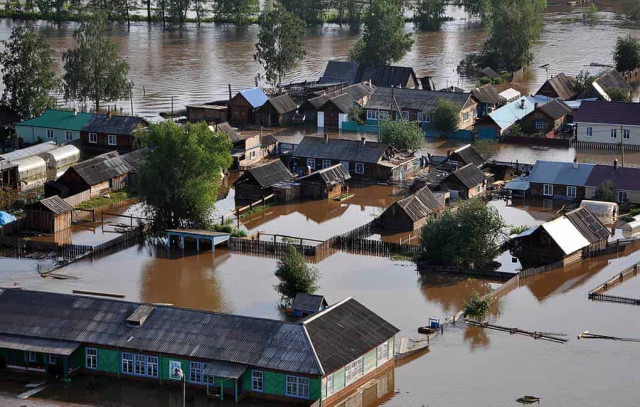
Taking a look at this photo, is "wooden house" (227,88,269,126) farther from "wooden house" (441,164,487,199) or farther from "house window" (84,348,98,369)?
"house window" (84,348,98,369)

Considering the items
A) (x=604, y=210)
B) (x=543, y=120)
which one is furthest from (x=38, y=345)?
(x=543, y=120)

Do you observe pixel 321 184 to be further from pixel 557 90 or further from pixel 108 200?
pixel 557 90

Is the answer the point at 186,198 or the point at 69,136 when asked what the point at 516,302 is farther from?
the point at 69,136

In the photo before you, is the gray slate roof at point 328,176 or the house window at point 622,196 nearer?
the house window at point 622,196

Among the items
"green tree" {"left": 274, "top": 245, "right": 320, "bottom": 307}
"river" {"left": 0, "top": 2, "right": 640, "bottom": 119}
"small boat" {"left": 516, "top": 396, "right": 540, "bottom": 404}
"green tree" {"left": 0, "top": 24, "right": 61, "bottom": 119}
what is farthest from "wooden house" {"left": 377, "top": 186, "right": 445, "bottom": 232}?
"river" {"left": 0, "top": 2, "right": 640, "bottom": 119}

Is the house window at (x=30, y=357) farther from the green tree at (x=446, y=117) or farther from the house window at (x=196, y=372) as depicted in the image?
the green tree at (x=446, y=117)

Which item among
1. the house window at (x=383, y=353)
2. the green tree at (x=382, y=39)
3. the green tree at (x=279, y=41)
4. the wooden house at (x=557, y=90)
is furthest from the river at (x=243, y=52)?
the house window at (x=383, y=353)
